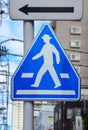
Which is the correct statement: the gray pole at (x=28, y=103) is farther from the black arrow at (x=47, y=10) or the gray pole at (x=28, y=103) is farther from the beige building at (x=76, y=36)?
the beige building at (x=76, y=36)

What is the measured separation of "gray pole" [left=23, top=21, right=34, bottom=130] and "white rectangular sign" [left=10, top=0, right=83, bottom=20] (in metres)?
0.09

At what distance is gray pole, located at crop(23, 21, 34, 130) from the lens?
4.94 meters

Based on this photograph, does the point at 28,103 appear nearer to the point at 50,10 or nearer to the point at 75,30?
the point at 50,10

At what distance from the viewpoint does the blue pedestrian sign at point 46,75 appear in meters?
5.12

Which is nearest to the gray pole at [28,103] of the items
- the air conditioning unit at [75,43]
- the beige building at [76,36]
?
the beige building at [76,36]

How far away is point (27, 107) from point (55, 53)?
0.55 metres

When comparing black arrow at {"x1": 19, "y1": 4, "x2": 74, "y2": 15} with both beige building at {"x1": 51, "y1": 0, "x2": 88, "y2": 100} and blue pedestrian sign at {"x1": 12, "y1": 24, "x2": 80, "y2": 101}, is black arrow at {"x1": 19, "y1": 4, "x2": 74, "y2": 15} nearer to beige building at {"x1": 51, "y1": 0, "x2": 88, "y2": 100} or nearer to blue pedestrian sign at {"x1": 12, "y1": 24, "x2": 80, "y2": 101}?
blue pedestrian sign at {"x1": 12, "y1": 24, "x2": 80, "y2": 101}

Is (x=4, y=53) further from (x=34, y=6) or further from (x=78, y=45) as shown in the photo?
(x=78, y=45)

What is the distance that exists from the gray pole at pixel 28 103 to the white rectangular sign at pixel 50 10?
0.09 m

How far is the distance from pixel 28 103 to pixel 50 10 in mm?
853

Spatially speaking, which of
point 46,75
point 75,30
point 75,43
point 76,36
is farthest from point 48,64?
point 76,36

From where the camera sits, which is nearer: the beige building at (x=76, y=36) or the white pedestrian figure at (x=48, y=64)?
the white pedestrian figure at (x=48, y=64)

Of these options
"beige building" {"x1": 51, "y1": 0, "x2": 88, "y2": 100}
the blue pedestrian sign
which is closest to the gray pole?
the blue pedestrian sign

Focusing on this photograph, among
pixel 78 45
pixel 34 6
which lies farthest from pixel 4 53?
pixel 78 45
